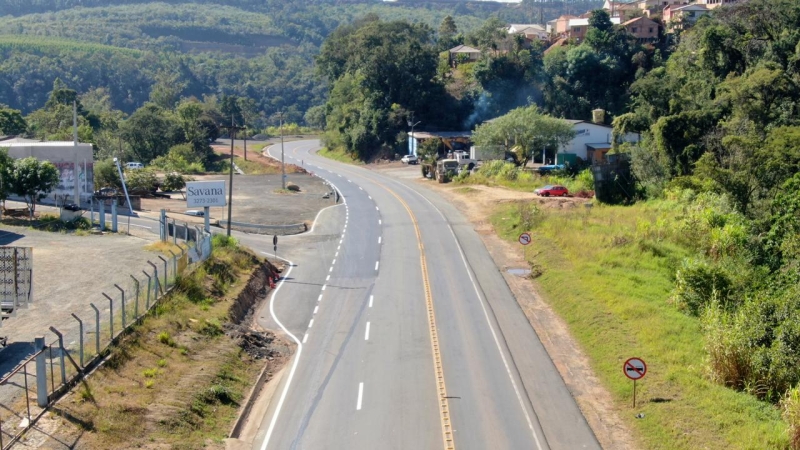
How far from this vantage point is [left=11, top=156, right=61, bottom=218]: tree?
2143 inches

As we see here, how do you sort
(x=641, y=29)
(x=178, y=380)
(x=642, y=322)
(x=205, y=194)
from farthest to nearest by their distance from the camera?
(x=641, y=29) < (x=205, y=194) < (x=642, y=322) < (x=178, y=380)

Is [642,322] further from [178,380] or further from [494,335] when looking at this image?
[178,380]

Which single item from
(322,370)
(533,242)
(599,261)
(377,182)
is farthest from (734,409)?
(377,182)

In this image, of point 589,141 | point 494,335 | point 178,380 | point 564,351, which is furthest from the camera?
point 589,141

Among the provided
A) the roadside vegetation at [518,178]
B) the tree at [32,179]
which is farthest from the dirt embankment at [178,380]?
the roadside vegetation at [518,178]

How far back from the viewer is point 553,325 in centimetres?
3547

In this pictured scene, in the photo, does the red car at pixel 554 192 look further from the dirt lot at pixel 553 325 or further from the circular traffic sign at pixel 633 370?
the circular traffic sign at pixel 633 370

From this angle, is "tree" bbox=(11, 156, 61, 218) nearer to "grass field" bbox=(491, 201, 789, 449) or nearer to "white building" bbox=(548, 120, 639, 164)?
A: "grass field" bbox=(491, 201, 789, 449)

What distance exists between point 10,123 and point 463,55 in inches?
2868

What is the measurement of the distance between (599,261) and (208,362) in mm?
22673

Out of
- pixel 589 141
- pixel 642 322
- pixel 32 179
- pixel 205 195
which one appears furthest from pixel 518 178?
pixel 642 322

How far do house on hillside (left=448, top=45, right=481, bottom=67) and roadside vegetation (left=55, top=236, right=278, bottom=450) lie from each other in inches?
4276

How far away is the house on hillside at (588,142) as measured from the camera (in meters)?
85.6

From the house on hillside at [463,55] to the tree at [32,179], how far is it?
92.4 metres
